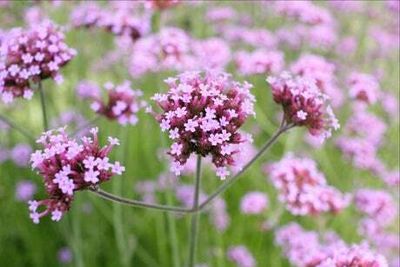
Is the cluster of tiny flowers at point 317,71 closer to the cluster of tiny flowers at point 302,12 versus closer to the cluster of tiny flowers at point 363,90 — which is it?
the cluster of tiny flowers at point 363,90

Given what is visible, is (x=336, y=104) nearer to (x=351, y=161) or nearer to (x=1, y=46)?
(x=351, y=161)

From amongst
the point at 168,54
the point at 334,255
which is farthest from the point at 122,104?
the point at 334,255

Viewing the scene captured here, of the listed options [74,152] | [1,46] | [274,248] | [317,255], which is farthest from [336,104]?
[74,152]

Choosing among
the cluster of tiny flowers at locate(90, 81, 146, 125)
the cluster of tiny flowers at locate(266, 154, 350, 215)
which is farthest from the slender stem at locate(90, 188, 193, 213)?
the cluster of tiny flowers at locate(266, 154, 350, 215)

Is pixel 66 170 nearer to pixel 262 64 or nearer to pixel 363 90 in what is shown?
pixel 262 64

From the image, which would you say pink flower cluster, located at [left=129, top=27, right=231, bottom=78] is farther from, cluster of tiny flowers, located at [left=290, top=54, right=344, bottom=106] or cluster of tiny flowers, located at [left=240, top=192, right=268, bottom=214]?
cluster of tiny flowers, located at [left=240, top=192, right=268, bottom=214]

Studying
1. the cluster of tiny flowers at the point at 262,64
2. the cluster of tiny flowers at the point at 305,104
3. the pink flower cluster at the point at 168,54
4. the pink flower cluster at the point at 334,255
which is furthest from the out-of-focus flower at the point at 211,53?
the cluster of tiny flowers at the point at 305,104

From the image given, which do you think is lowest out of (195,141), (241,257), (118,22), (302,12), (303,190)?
(195,141)

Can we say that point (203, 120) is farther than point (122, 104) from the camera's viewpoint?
No
